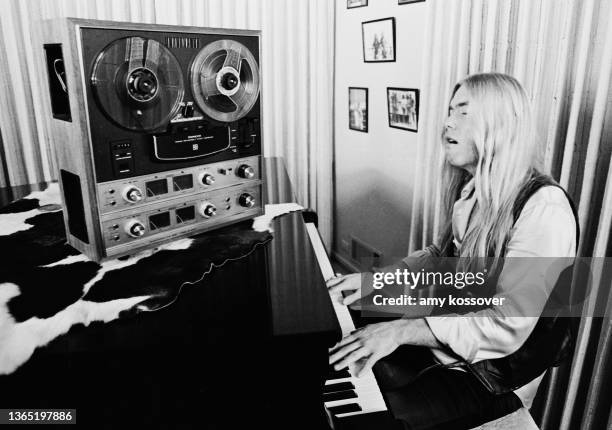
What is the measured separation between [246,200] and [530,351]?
853 mm

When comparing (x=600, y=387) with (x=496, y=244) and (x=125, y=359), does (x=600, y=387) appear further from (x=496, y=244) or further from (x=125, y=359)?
(x=125, y=359)

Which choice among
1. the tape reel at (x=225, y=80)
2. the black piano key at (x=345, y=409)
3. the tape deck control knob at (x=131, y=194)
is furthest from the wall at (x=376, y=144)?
the black piano key at (x=345, y=409)

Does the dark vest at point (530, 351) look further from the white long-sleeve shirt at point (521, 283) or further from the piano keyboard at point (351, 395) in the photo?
the piano keyboard at point (351, 395)

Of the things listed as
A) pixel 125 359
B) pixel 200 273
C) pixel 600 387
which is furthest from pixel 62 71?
pixel 600 387

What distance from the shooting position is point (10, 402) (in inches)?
30.9

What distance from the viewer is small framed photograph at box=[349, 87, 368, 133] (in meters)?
2.81

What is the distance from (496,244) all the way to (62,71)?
1.13 meters

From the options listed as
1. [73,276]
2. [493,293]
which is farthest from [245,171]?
[493,293]

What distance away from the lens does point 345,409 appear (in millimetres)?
950

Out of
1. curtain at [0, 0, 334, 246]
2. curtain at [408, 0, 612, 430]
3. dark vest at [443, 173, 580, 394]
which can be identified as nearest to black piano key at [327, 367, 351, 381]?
dark vest at [443, 173, 580, 394]

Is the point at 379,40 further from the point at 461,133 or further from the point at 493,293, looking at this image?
the point at 493,293

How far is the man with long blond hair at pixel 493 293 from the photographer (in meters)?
1.09

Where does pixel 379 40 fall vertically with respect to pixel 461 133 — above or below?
above

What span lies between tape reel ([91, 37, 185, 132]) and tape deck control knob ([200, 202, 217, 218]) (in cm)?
25
